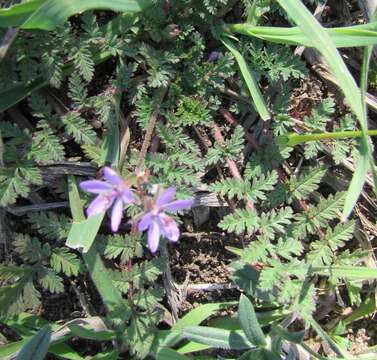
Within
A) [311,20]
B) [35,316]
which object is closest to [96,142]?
[35,316]

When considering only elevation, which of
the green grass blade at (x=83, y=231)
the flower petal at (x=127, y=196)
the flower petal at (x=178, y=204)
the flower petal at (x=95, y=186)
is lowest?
the green grass blade at (x=83, y=231)

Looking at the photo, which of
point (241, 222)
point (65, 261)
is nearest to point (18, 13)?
point (65, 261)

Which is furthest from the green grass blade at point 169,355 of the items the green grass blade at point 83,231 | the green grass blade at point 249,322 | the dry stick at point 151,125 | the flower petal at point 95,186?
the flower petal at point 95,186

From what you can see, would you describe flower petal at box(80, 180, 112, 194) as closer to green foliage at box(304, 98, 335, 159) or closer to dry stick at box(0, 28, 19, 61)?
dry stick at box(0, 28, 19, 61)

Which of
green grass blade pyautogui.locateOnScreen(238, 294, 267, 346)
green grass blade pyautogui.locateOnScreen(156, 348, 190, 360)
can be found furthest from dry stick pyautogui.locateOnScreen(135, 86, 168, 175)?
green grass blade pyautogui.locateOnScreen(156, 348, 190, 360)

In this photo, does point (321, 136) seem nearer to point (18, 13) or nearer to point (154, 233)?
point (154, 233)

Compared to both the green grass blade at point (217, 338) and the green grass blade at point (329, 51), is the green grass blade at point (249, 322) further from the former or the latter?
the green grass blade at point (329, 51)
